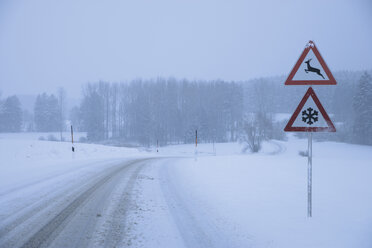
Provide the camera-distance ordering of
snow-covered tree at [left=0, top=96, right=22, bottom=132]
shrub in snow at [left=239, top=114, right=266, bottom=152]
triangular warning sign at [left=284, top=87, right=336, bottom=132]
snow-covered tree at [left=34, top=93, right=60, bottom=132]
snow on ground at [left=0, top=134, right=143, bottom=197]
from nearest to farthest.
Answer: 1. triangular warning sign at [left=284, top=87, right=336, bottom=132]
2. snow on ground at [left=0, top=134, right=143, bottom=197]
3. shrub in snow at [left=239, top=114, right=266, bottom=152]
4. snow-covered tree at [left=0, top=96, right=22, bottom=132]
5. snow-covered tree at [left=34, top=93, right=60, bottom=132]

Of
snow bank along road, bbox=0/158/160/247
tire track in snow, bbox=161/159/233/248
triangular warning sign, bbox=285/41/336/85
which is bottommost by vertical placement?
tire track in snow, bbox=161/159/233/248

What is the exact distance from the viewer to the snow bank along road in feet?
11.9

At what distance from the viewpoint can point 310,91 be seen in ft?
13.3

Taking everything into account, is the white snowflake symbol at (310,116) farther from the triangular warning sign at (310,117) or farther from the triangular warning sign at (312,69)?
the triangular warning sign at (312,69)

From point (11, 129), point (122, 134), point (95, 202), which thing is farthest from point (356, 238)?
point (11, 129)

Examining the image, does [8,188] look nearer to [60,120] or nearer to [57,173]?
[57,173]

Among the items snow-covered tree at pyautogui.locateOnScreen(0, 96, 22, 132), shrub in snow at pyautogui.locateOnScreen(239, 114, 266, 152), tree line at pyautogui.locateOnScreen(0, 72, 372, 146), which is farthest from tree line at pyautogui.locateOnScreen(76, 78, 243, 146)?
shrub in snow at pyautogui.locateOnScreen(239, 114, 266, 152)

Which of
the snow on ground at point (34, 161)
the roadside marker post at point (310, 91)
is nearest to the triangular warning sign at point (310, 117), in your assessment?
the roadside marker post at point (310, 91)

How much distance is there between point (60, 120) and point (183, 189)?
246ft

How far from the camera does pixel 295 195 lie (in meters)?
5.97

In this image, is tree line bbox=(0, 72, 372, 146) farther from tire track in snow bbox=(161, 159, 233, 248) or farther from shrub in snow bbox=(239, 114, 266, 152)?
tire track in snow bbox=(161, 159, 233, 248)

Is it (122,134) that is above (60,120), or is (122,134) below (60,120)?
below

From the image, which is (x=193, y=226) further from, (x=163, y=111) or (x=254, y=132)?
(x=163, y=111)

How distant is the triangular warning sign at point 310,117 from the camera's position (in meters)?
4.00
